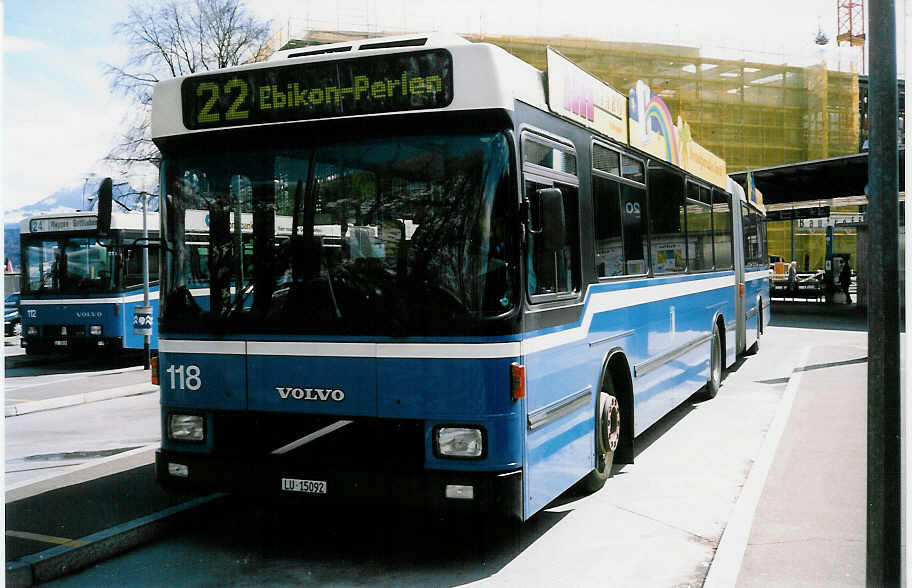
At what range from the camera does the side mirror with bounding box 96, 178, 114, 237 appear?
6.03 metres

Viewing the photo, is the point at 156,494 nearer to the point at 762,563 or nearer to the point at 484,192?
the point at 484,192

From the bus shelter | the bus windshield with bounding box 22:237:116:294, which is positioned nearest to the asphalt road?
the bus shelter

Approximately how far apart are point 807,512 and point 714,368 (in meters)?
5.88

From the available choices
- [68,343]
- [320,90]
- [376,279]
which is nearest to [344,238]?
[376,279]

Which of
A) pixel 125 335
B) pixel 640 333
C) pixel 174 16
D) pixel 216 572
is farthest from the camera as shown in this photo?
pixel 174 16

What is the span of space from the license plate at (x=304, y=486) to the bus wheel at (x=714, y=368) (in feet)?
25.0

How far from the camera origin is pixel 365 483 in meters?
5.13

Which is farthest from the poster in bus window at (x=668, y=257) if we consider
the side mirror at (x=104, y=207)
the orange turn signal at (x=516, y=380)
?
the side mirror at (x=104, y=207)

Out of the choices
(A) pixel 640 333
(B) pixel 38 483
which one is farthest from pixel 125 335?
(A) pixel 640 333

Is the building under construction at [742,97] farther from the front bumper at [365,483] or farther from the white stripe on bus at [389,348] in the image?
the front bumper at [365,483]

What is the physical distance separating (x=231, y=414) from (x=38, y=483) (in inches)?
104

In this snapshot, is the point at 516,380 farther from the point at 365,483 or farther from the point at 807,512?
the point at 807,512

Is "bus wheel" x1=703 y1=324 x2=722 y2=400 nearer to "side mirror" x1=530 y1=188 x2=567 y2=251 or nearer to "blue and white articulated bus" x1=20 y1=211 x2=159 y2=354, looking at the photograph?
"side mirror" x1=530 y1=188 x2=567 y2=251

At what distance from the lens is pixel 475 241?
16.5ft
